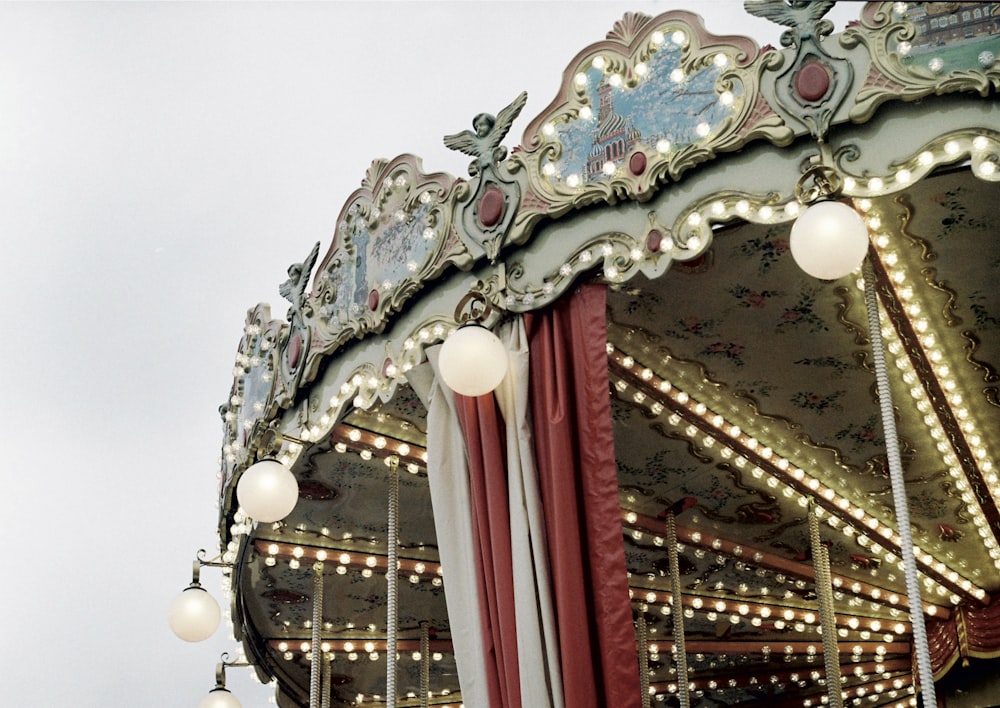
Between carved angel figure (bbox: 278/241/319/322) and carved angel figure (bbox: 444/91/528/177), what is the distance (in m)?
1.31

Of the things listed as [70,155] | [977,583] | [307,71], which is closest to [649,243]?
[977,583]

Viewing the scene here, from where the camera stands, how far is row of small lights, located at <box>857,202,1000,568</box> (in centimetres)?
549

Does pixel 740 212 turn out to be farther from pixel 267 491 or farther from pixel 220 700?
pixel 220 700

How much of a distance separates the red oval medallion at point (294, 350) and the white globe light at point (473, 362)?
170 cm

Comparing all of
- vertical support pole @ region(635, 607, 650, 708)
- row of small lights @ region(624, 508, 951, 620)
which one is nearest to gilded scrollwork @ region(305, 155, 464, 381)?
row of small lights @ region(624, 508, 951, 620)

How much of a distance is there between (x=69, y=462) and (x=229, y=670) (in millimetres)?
3209

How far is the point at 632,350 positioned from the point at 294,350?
1.83 meters

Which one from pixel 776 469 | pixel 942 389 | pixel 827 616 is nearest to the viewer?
pixel 942 389

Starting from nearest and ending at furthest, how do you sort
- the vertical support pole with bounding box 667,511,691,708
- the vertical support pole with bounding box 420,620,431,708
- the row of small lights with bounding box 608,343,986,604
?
the row of small lights with bounding box 608,343,986,604 → the vertical support pole with bounding box 667,511,691,708 → the vertical support pole with bounding box 420,620,431,708

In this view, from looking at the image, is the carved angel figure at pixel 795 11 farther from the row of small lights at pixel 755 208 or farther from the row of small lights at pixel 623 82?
the row of small lights at pixel 755 208

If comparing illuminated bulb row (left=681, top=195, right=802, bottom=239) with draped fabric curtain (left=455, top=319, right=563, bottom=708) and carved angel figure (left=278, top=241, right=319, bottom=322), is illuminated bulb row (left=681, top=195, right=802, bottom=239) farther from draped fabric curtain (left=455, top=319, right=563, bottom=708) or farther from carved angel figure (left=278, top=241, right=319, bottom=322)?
carved angel figure (left=278, top=241, right=319, bottom=322)

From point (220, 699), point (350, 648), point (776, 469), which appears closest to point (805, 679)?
point (350, 648)

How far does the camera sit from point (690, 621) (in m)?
9.70

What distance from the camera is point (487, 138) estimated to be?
5641mm
